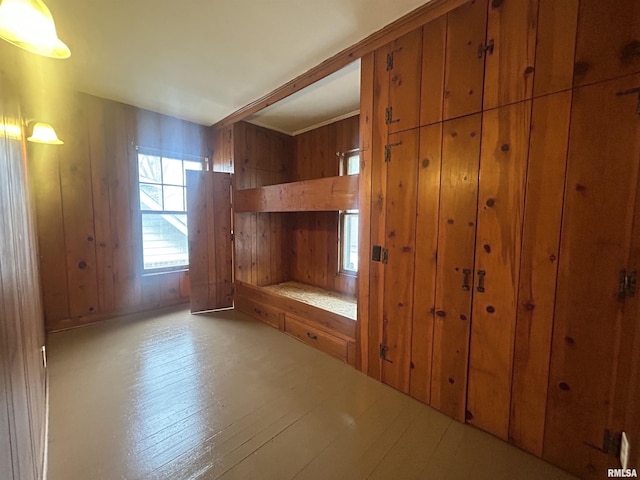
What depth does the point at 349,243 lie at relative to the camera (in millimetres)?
3547

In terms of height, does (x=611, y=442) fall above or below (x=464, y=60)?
below

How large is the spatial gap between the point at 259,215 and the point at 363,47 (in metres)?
2.57

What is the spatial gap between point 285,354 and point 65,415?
1526 mm

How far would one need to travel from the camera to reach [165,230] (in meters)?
3.61

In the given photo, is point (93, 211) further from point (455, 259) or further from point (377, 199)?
point (455, 259)

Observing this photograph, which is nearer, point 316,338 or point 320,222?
point 316,338

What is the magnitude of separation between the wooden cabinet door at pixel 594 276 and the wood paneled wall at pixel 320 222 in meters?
2.27

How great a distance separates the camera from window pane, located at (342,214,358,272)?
138 inches

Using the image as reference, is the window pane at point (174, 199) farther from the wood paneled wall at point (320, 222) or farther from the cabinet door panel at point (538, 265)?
the cabinet door panel at point (538, 265)

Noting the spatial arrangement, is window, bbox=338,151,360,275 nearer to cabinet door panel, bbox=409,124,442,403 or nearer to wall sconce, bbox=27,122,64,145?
cabinet door panel, bbox=409,124,442,403

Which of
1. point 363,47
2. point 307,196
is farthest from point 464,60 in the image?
point 307,196

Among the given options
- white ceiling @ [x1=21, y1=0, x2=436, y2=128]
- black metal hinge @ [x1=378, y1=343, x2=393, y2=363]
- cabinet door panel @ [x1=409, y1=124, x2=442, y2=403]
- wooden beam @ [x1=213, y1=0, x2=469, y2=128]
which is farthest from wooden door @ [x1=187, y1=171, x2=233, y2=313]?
cabinet door panel @ [x1=409, y1=124, x2=442, y2=403]

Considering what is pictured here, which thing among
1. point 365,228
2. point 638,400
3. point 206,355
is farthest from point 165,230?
point 638,400

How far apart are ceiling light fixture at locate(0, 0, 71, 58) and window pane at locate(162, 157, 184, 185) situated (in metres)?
2.80
